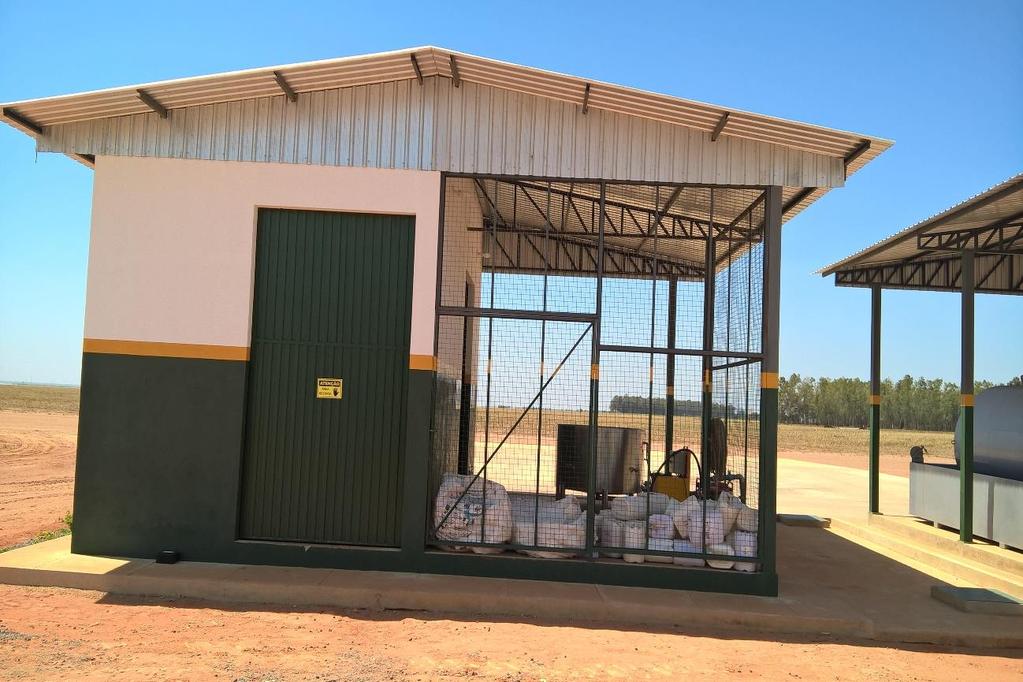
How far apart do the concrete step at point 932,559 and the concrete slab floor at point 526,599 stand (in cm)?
163

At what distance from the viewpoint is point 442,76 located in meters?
9.36

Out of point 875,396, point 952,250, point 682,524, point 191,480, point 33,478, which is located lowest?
point 33,478

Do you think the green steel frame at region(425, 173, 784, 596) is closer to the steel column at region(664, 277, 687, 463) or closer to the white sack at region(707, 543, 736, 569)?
the white sack at region(707, 543, 736, 569)

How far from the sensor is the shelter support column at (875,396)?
49.0 ft

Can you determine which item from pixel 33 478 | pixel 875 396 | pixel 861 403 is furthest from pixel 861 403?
pixel 33 478

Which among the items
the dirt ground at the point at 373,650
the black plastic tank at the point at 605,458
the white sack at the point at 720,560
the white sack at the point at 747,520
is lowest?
the dirt ground at the point at 373,650

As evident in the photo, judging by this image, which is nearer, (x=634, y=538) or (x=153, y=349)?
(x=634, y=538)

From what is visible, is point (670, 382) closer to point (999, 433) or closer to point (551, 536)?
point (999, 433)

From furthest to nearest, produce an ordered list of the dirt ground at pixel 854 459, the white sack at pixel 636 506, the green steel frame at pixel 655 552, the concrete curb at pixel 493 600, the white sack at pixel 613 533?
the dirt ground at pixel 854 459 → the white sack at pixel 636 506 → the white sack at pixel 613 533 → the green steel frame at pixel 655 552 → the concrete curb at pixel 493 600

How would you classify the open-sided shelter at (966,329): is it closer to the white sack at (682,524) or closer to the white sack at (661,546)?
the white sack at (682,524)

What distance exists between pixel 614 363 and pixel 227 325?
4615mm

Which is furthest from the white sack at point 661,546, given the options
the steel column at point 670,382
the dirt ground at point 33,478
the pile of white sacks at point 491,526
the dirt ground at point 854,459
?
the dirt ground at point 854,459

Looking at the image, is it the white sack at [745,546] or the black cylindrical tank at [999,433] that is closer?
the white sack at [745,546]

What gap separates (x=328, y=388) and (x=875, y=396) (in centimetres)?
1074
